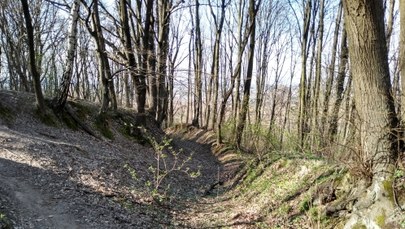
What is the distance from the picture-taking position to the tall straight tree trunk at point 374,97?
187 inches

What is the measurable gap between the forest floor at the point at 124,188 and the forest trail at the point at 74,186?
2 centimetres

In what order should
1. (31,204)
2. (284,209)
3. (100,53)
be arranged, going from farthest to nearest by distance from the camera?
(100,53)
(284,209)
(31,204)

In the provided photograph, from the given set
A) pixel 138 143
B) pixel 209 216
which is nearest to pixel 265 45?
pixel 138 143

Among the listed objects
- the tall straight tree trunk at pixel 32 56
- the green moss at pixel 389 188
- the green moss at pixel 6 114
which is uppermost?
the tall straight tree trunk at pixel 32 56

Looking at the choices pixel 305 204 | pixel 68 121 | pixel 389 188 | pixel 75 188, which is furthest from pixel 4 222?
pixel 68 121

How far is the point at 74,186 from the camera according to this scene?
6961mm

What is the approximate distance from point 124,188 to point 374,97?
5427 mm

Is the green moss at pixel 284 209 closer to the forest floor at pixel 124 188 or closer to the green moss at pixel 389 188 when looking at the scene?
the forest floor at pixel 124 188

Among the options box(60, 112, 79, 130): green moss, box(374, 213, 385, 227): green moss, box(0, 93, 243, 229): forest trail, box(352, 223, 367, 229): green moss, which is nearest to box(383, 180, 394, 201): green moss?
box(374, 213, 385, 227): green moss

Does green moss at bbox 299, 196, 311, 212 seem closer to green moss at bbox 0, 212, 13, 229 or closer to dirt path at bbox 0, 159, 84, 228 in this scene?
dirt path at bbox 0, 159, 84, 228

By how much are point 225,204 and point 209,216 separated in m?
1.10

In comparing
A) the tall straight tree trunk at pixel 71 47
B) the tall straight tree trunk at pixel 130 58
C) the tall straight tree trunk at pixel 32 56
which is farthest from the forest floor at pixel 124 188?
the tall straight tree trunk at pixel 130 58

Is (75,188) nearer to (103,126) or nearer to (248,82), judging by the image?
(103,126)

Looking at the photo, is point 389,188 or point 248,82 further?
point 248,82
